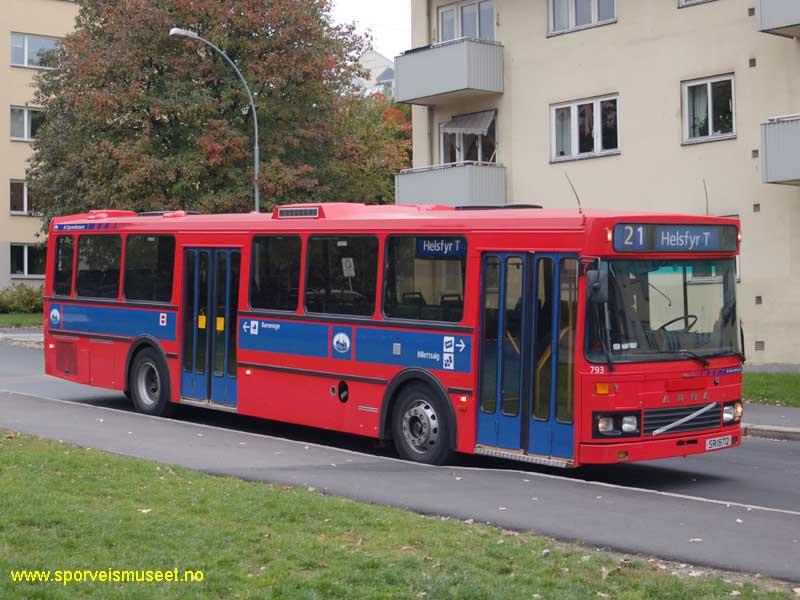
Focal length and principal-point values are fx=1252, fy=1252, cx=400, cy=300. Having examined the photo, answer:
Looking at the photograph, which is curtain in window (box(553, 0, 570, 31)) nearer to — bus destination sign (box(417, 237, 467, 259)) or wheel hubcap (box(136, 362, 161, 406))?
wheel hubcap (box(136, 362, 161, 406))

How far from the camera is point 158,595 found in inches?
264

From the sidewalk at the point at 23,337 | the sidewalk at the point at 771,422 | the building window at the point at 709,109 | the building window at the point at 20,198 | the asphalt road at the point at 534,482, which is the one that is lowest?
the asphalt road at the point at 534,482

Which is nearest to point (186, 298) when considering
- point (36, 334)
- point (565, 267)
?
point (565, 267)

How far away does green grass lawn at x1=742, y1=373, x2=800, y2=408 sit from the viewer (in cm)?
2014

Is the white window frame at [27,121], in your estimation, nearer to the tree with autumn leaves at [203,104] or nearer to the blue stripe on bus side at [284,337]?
the tree with autumn leaves at [203,104]

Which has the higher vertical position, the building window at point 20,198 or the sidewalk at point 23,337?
the building window at point 20,198

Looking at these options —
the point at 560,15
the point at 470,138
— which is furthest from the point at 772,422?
the point at 470,138

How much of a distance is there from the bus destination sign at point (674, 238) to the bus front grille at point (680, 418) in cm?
156

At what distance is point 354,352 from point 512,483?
10.8ft

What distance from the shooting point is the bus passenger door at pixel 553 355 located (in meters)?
12.0

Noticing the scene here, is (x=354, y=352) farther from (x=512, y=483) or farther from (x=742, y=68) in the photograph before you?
(x=742, y=68)

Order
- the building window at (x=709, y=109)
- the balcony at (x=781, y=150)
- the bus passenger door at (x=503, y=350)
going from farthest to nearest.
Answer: the building window at (x=709, y=109) < the balcony at (x=781, y=150) < the bus passenger door at (x=503, y=350)

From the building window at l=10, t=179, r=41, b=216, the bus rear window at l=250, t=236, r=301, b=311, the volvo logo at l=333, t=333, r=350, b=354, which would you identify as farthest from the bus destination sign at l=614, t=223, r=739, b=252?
the building window at l=10, t=179, r=41, b=216

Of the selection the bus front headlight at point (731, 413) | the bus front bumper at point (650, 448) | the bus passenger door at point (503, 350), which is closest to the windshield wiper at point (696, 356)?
the bus front headlight at point (731, 413)
